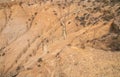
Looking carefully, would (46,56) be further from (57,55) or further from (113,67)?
(113,67)

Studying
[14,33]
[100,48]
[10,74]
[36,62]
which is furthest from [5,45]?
[100,48]

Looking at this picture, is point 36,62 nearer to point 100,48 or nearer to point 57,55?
point 57,55

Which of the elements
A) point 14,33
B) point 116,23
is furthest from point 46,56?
point 14,33

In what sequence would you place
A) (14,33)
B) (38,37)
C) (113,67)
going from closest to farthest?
1. (113,67)
2. (38,37)
3. (14,33)

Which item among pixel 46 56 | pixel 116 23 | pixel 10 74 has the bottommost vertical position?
pixel 10 74

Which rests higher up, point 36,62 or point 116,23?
point 116,23

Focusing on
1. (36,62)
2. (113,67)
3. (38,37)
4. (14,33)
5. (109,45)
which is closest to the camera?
(113,67)

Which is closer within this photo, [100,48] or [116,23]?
[100,48]
